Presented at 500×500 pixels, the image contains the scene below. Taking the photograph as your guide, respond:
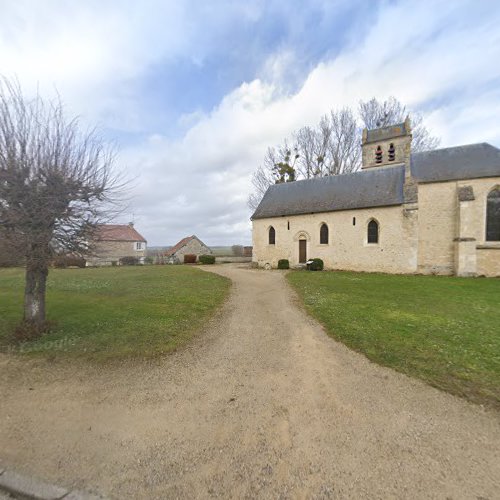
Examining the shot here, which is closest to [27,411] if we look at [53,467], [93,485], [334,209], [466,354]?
[53,467]

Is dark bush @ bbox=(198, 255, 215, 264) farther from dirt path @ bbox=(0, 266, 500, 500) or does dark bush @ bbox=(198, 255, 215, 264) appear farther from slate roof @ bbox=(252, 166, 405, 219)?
dirt path @ bbox=(0, 266, 500, 500)

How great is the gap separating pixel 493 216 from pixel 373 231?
23.4 feet

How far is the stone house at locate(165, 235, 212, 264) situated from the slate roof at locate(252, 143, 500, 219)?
51.9ft

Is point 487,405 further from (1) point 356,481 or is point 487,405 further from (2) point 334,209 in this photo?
(2) point 334,209

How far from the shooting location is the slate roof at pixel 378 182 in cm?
1758

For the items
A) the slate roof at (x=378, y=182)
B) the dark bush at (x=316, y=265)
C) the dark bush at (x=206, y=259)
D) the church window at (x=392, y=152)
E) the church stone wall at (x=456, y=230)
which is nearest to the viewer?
the church stone wall at (x=456, y=230)

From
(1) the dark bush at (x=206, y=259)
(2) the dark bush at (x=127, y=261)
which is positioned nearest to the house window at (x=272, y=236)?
(1) the dark bush at (x=206, y=259)

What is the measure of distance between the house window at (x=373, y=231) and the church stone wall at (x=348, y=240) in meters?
0.35

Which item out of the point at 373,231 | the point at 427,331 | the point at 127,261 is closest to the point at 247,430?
the point at 427,331

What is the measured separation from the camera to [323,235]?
71.1 ft

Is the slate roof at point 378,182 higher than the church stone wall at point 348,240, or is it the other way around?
the slate roof at point 378,182

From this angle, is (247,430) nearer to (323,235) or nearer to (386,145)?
(323,235)

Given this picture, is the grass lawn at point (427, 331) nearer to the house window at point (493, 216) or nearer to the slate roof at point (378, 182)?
the house window at point (493, 216)

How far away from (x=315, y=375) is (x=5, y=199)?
21.9 feet
